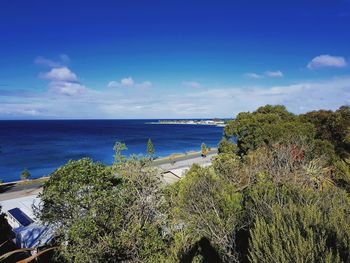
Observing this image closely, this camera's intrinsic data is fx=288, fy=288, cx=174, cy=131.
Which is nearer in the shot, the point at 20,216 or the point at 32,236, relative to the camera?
the point at 32,236

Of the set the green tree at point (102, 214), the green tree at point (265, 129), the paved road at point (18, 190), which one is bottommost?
the paved road at point (18, 190)

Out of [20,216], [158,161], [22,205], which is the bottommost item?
[158,161]

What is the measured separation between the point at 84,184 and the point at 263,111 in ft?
82.8

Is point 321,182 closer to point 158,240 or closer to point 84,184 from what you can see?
point 158,240

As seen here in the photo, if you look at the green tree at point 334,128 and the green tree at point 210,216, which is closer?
the green tree at point 210,216

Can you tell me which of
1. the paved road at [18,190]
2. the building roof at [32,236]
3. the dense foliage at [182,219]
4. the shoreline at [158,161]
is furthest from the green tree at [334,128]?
the paved road at [18,190]

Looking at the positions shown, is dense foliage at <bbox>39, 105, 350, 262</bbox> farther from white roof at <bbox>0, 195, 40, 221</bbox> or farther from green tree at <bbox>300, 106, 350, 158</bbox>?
green tree at <bbox>300, 106, 350, 158</bbox>

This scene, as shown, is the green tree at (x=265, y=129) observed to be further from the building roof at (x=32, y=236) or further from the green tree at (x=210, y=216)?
the building roof at (x=32, y=236)

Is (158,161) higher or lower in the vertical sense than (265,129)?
lower

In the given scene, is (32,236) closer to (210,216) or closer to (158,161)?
(210,216)

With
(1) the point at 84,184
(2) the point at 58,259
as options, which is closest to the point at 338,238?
(1) the point at 84,184

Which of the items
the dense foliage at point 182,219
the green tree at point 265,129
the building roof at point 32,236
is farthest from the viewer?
the green tree at point 265,129

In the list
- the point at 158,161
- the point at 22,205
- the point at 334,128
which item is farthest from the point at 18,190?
the point at 334,128

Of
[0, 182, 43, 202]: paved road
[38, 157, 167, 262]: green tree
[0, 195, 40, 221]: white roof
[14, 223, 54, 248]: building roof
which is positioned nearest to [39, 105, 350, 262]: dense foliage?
[38, 157, 167, 262]: green tree
